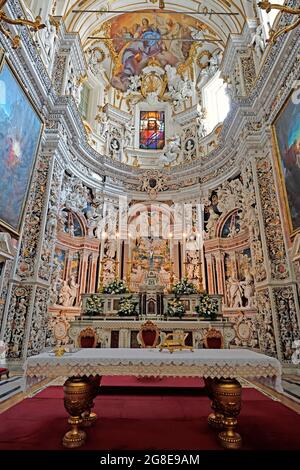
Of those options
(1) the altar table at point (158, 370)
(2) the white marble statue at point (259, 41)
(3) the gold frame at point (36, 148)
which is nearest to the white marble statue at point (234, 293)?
(1) the altar table at point (158, 370)

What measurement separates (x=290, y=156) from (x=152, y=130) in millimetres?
11117

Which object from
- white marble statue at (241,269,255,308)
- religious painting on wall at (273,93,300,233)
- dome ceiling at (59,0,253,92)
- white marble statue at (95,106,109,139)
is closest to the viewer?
religious painting on wall at (273,93,300,233)

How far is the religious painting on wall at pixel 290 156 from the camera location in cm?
684

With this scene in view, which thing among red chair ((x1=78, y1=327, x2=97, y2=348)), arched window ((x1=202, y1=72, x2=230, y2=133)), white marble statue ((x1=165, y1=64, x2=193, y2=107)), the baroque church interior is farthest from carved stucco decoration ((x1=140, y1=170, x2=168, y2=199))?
red chair ((x1=78, y1=327, x2=97, y2=348))

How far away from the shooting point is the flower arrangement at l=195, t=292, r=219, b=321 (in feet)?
26.7

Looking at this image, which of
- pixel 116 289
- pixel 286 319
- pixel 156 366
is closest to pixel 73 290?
pixel 116 289

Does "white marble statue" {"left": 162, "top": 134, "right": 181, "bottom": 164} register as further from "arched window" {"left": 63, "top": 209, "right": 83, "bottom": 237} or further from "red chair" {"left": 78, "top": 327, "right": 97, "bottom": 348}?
"red chair" {"left": 78, "top": 327, "right": 97, "bottom": 348}

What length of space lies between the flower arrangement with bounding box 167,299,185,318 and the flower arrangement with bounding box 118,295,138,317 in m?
1.09

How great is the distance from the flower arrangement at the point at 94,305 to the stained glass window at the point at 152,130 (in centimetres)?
1073

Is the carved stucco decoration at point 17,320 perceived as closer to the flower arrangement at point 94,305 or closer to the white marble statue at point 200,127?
the flower arrangement at point 94,305

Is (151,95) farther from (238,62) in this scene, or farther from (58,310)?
Result: (58,310)

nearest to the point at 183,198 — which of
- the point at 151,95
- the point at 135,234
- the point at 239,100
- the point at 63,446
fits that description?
the point at 135,234

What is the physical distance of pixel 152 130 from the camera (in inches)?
659

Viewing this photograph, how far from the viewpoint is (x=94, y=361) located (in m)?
2.81
